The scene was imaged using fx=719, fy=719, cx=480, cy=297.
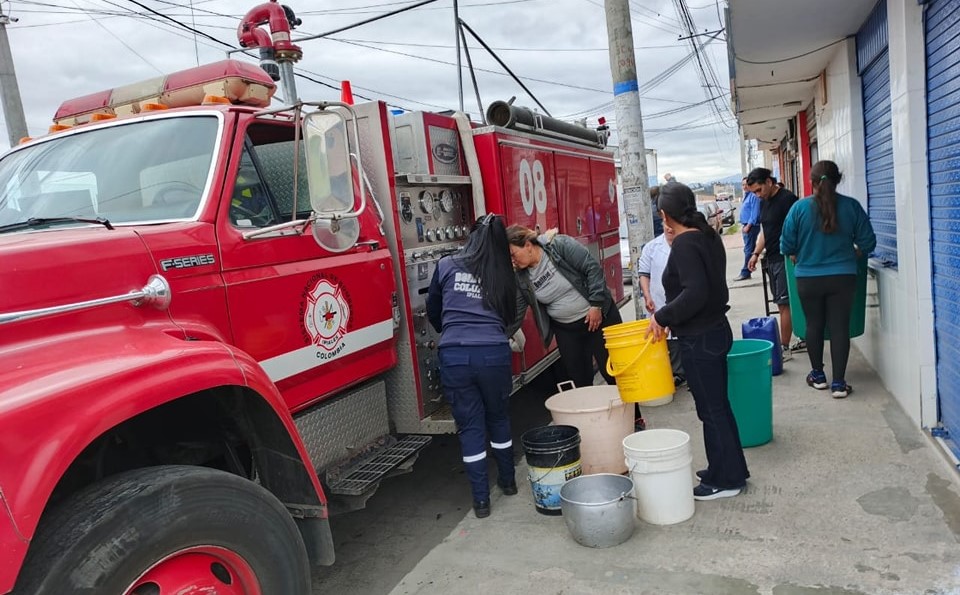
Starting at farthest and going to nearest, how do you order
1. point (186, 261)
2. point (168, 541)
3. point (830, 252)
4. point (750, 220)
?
point (750, 220) → point (830, 252) → point (186, 261) → point (168, 541)

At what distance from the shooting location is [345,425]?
393cm

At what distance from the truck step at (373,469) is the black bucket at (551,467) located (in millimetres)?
699

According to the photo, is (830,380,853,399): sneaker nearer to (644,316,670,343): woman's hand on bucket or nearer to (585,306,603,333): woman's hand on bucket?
(585,306,603,333): woman's hand on bucket

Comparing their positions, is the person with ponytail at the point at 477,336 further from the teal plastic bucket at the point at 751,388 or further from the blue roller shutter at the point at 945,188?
the blue roller shutter at the point at 945,188

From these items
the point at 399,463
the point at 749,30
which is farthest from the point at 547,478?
the point at 749,30

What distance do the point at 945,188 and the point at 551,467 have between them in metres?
2.79

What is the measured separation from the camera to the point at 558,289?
513 centimetres

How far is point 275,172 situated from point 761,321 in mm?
4300

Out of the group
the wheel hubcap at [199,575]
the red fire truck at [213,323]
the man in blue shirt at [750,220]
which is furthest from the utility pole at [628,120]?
the wheel hubcap at [199,575]

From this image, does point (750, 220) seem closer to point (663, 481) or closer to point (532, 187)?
point (532, 187)

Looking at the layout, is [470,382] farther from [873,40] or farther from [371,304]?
[873,40]

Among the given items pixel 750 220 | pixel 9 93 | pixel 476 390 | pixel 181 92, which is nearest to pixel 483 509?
pixel 476 390

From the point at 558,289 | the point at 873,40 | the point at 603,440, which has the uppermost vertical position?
the point at 873,40

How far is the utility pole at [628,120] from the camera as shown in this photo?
7.15m
